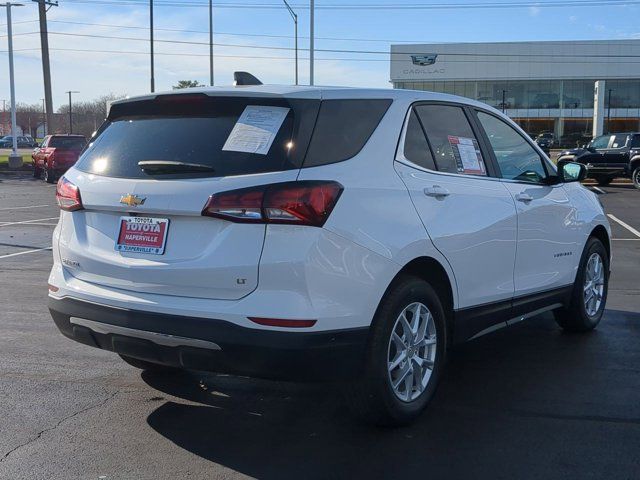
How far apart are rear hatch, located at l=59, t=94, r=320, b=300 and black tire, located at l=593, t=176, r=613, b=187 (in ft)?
79.1

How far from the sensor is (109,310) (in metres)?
3.91

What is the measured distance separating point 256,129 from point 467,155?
5.58 ft

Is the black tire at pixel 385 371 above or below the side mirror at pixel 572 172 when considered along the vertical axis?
below

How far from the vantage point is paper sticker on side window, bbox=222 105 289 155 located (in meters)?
Result: 3.75

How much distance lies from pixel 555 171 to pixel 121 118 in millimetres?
3422

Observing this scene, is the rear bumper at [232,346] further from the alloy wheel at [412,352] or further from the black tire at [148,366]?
the black tire at [148,366]

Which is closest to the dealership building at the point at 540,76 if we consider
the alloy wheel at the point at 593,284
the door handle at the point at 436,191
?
the alloy wheel at the point at 593,284

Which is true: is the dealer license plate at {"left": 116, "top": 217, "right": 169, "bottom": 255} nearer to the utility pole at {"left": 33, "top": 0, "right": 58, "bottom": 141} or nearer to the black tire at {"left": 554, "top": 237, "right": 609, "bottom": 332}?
the black tire at {"left": 554, "top": 237, "right": 609, "bottom": 332}

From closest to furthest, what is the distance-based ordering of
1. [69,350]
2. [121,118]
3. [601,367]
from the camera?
[121,118]
[601,367]
[69,350]

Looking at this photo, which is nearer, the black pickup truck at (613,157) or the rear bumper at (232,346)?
the rear bumper at (232,346)

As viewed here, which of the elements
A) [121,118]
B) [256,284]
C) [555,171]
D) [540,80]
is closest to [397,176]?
[256,284]

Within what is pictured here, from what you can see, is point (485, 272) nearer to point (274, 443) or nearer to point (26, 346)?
point (274, 443)

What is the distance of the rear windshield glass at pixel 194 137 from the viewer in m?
3.72

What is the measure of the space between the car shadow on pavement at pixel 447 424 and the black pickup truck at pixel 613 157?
67.8 feet
